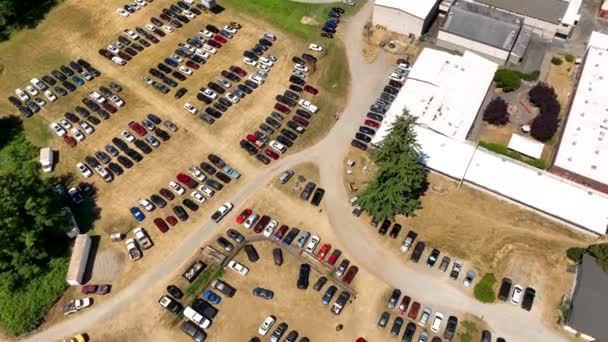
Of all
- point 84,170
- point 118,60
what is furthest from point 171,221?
point 118,60

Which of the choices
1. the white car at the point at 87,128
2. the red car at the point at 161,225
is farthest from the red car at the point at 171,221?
the white car at the point at 87,128

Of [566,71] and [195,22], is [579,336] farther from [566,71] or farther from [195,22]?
[195,22]

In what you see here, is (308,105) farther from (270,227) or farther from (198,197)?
→ (198,197)

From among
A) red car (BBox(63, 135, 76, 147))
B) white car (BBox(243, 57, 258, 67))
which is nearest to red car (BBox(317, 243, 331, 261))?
white car (BBox(243, 57, 258, 67))

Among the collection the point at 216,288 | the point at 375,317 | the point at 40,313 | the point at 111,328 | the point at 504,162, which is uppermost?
the point at 504,162

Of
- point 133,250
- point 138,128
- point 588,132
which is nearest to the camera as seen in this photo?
point 133,250

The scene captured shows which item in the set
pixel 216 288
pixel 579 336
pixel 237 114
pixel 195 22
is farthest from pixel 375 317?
pixel 195 22
